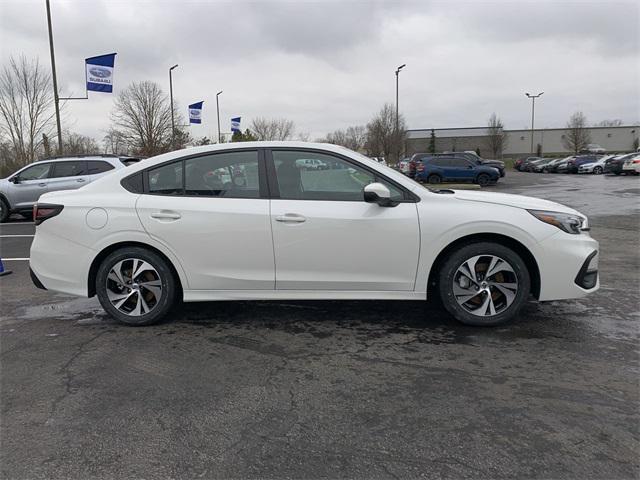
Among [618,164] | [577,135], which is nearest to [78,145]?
[618,164]

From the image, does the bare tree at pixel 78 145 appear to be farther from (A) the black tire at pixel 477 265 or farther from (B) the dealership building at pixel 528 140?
(B) the dealership building at pixel 528 140

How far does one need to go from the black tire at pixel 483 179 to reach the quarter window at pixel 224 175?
2451 centimetres

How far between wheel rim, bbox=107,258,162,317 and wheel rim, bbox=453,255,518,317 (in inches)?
107

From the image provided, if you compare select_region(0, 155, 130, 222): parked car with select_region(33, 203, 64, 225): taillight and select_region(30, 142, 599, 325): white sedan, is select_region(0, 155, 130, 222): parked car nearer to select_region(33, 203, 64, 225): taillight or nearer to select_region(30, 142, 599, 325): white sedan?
select_region(33, 203, 64, 225): taillight

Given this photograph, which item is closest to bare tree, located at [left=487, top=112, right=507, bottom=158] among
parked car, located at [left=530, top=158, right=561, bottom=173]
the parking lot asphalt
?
parked car, located at [left=530, top=158, right=561, bottom=173]

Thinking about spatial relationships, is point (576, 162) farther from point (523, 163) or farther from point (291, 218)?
point (291, 218)

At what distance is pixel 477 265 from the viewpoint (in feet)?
13.8

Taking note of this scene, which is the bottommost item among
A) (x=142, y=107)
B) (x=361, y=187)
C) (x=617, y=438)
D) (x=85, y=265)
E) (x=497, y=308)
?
(x=617, y=438)

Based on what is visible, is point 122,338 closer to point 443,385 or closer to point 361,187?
point 361,187

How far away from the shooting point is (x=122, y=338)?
425 centimetres

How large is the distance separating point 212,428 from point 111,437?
0.56 m

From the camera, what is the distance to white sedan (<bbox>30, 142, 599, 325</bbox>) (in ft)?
13.6

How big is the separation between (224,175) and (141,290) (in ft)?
4.32

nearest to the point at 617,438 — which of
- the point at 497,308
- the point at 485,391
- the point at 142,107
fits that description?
the point at 485,391
